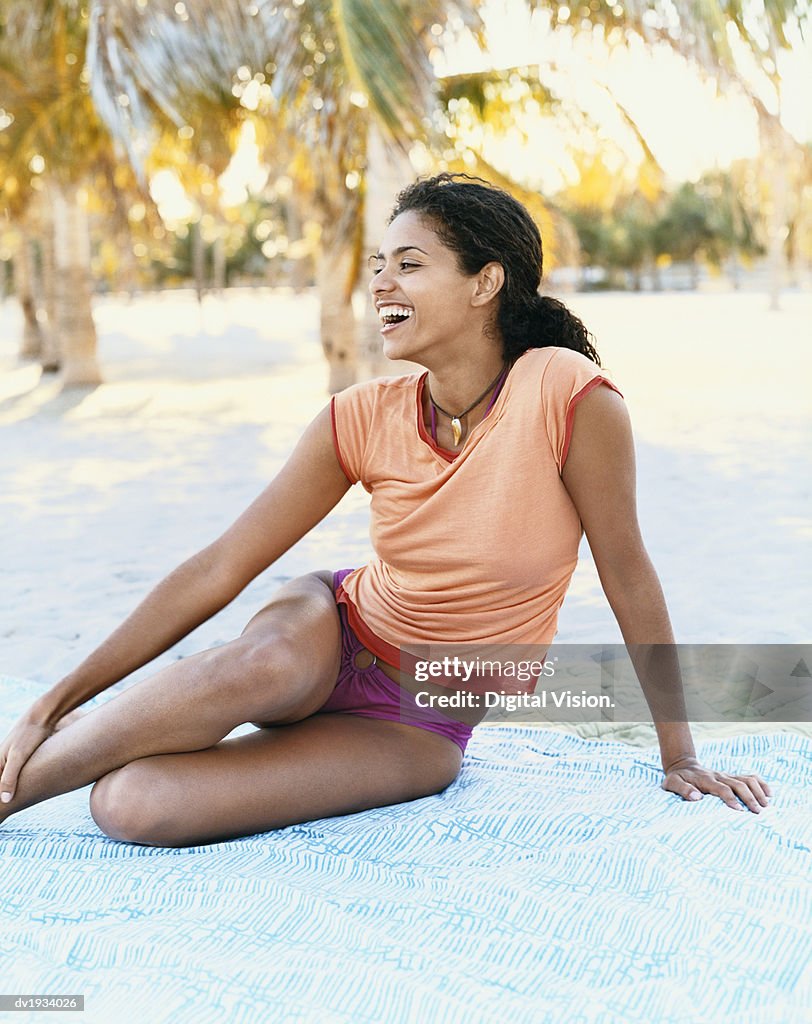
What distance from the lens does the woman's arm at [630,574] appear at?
2.20 m

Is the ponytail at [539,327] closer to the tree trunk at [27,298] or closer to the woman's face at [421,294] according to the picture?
the woman's face at [421,294]

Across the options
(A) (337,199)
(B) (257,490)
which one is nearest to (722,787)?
(B) (257,490)

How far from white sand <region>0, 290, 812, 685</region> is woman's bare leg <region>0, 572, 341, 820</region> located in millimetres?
1518

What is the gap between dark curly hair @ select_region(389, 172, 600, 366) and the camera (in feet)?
7.41

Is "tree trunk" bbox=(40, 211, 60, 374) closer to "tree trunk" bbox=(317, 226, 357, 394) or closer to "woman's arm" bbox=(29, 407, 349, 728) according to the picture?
"tree trunk" bbox=(317, 226, 357, 394)

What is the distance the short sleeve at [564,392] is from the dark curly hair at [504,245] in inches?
5.9

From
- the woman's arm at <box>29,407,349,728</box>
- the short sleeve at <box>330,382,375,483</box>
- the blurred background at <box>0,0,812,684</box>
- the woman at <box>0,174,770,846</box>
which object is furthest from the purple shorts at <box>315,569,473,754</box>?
the blurred background at <box>0,0,812,684</box>

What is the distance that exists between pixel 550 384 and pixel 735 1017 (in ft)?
3.71

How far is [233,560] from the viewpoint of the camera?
2424 mm

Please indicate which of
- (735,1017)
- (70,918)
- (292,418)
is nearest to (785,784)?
(735,1017)

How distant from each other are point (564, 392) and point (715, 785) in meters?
0.87

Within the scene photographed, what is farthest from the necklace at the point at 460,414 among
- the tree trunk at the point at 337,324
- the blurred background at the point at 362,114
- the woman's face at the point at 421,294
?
the tree trunk at the point at 337,324

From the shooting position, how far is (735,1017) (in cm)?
166

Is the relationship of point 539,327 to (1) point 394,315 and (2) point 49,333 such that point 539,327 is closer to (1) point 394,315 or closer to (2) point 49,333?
(1) point 394,315
